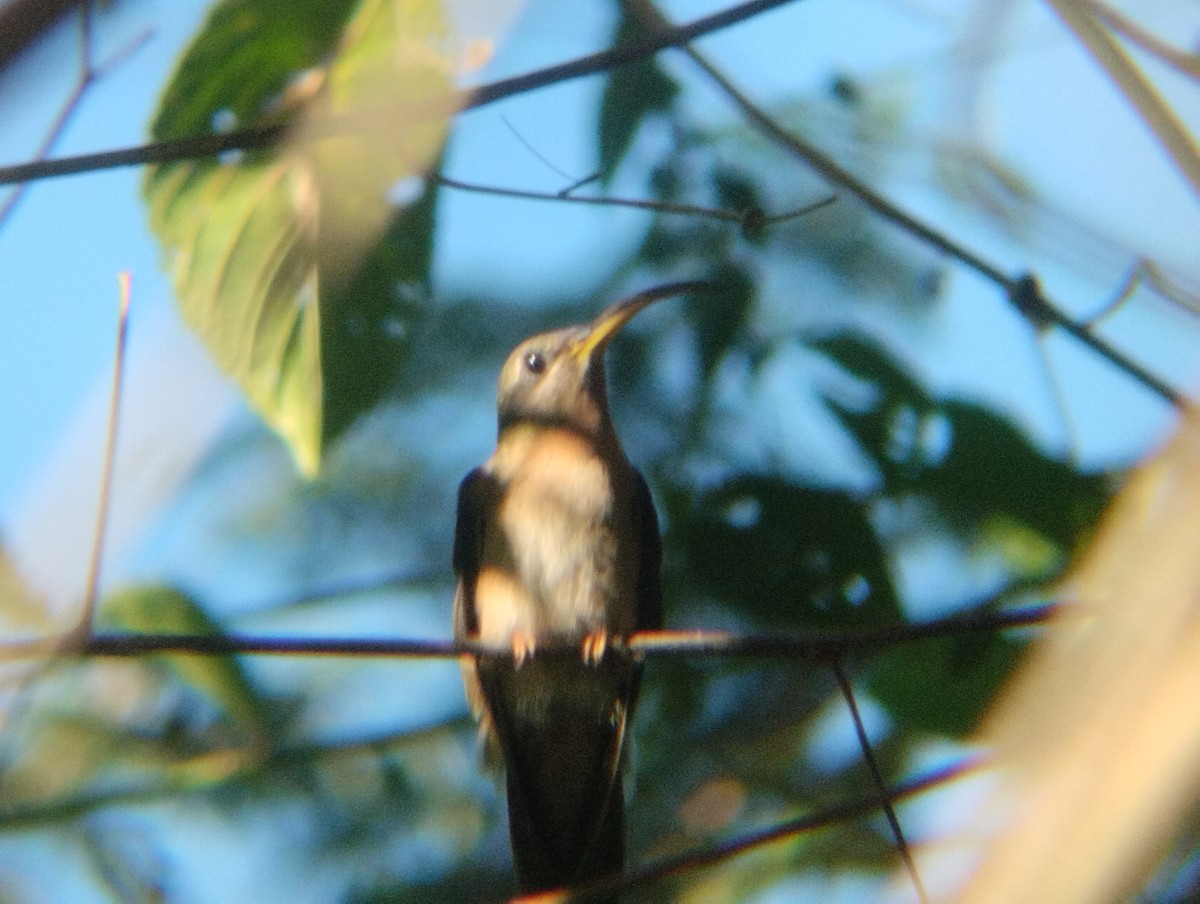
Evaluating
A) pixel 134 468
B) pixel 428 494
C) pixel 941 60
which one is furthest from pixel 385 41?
pixel 428 494

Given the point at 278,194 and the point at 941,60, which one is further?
the point at 941,60

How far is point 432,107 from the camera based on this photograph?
9.82 feet

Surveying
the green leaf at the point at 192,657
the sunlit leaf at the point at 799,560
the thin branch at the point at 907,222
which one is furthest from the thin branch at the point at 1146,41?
the green leaf at the point at 192,657

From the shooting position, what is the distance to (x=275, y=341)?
10.3 ft

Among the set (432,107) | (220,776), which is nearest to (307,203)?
(432,107)

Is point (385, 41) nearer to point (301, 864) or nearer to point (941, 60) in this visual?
point (941, 60)

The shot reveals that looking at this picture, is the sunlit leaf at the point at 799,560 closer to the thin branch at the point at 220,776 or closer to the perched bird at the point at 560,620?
the perched bird at the point at 560,620

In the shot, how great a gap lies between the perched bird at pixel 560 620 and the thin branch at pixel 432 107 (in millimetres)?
1353

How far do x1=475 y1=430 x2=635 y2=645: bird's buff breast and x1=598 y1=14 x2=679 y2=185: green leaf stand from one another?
3.34ft

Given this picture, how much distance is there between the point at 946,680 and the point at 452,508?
2.79 meters

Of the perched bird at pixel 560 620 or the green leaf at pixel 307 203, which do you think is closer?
the green leaf at pixel 307 203

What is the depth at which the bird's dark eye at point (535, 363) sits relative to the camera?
16.0 ft

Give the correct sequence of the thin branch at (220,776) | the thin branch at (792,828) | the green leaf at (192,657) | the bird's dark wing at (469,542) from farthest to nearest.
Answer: the thin branch at (220,776)
the bird's dark wing at (469,542)
the green leaf at (192,657)
the thin branch at (792,828)

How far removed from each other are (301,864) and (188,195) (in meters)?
2.90
